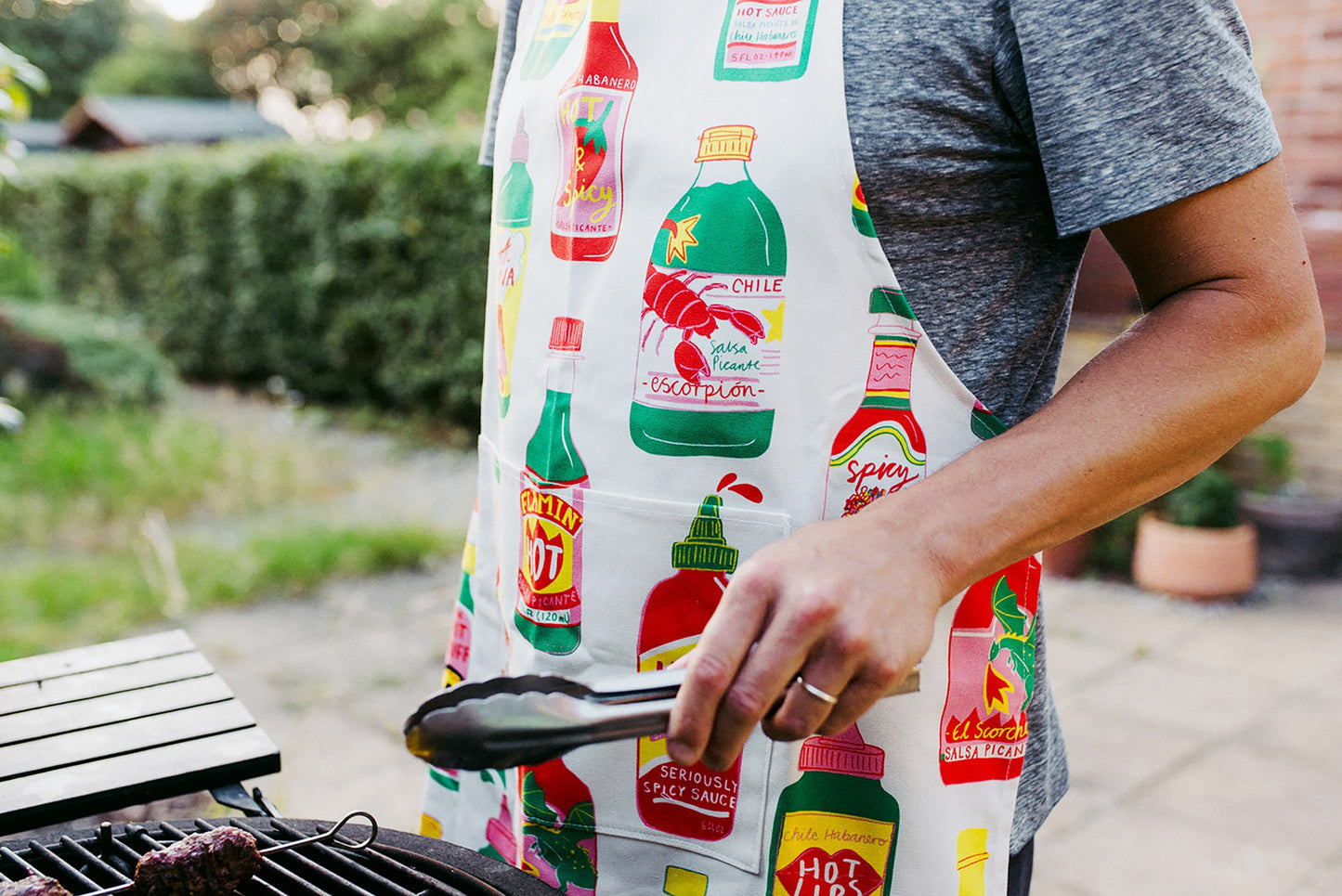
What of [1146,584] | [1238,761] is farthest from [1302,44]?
[1238,761]

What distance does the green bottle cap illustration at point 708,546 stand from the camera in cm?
98

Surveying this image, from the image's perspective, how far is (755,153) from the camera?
3.03 feet

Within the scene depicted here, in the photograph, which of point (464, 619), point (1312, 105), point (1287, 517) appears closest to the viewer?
point (464, 619)

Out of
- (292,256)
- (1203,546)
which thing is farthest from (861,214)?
(292,256)

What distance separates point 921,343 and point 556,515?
0.38 m

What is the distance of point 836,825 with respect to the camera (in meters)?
0.98

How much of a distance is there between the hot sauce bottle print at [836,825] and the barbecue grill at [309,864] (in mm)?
231

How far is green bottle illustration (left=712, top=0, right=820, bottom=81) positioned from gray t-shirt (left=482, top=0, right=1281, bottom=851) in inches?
1.6

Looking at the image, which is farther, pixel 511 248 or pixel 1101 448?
pixel 511 248

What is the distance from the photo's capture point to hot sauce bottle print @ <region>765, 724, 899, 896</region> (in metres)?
0.98

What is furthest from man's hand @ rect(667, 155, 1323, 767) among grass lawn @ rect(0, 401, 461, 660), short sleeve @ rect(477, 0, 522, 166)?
grass lawn @ rect(0, 401, 461, 660)

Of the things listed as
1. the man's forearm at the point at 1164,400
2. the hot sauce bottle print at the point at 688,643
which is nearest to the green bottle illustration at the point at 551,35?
the hot sauce bottle print at the point at 688,643

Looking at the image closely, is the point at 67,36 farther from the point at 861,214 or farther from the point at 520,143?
the point at 861,214

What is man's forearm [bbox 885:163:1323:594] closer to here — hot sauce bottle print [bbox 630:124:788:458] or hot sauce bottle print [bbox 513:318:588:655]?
hot sauce bottle print [bbox 630:124:788:458]
